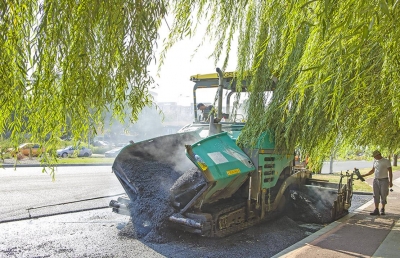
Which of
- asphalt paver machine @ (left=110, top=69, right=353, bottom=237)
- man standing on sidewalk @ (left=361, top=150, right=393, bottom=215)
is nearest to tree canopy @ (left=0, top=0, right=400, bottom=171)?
asphalt paver machine @ (left=110, top=69, right=353, bottom=237)

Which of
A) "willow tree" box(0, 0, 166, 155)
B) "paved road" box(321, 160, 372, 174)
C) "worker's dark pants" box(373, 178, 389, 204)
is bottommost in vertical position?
"paved road" box(321, 160, 372, 174)

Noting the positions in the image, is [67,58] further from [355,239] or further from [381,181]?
[381,181]

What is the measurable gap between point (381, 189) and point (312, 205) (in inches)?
88.8

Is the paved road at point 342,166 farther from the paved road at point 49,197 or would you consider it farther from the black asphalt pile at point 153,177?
the black asphalt pile at point 153,177

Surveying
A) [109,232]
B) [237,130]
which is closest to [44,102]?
[109,232]

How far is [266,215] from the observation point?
6.61 metres

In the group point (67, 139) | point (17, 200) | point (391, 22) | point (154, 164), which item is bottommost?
point (17, 200)

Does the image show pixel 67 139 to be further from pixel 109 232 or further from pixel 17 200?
pixel 17 200

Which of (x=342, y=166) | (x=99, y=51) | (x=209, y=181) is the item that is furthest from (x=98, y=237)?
(x=342, y=166)

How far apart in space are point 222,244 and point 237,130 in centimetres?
220

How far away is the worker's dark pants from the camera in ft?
27.8

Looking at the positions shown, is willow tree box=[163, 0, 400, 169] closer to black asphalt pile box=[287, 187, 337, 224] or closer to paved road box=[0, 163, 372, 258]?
black asphalt pile box=[287, 187, 337, 224]

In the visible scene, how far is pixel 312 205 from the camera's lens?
24.5ft

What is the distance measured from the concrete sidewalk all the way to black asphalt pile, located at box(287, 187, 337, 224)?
32cm
